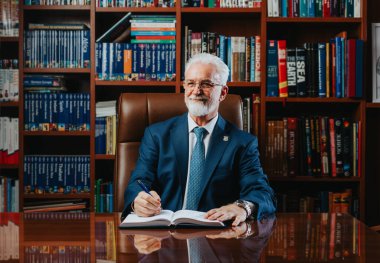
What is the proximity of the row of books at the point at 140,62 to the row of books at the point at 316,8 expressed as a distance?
24.1 inches

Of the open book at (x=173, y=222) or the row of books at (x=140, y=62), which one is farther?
the row of books at (x=140, y=62)

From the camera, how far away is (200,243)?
4.60 ft

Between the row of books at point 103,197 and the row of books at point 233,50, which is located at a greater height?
the row of books at point 233,50

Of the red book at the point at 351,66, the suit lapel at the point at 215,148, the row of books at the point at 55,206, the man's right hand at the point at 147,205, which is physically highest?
the red book at the point at 351,66

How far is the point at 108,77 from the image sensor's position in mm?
→ 3115

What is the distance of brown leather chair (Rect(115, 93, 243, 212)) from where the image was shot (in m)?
2.35

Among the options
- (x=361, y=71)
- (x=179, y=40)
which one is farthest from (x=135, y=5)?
(x=361, y=71)

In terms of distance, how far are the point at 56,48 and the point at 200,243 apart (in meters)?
2.05

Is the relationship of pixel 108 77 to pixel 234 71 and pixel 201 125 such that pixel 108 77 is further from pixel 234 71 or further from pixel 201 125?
pixel 201 125

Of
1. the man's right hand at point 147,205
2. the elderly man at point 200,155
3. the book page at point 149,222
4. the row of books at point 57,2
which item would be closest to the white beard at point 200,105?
the elderly man at point 200,155

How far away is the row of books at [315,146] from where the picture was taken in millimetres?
3115

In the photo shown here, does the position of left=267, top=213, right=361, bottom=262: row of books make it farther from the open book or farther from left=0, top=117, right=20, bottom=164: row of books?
left=0, top=117, right=20, bottom=164: row of books

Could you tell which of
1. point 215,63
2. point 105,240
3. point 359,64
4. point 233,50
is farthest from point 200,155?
point 359,64

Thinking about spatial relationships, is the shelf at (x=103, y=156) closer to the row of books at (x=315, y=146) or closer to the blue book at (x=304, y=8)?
the row of books at (x=315, y=146)
